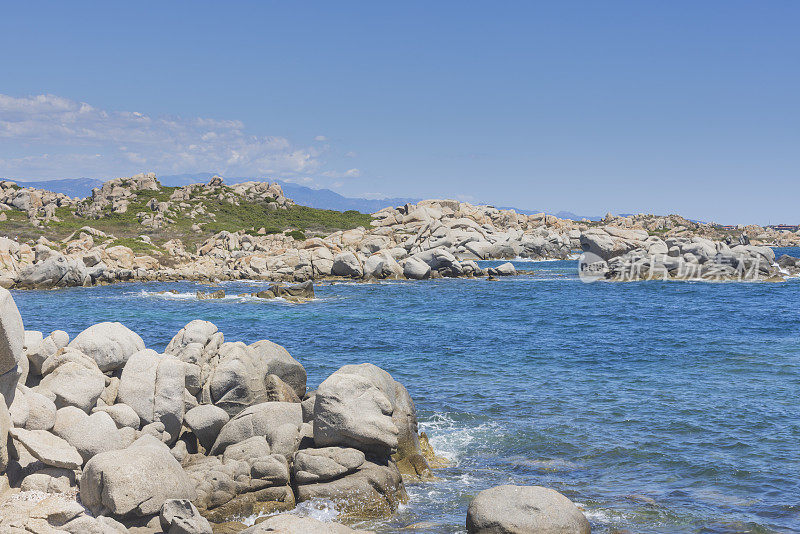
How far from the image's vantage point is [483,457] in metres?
18.8

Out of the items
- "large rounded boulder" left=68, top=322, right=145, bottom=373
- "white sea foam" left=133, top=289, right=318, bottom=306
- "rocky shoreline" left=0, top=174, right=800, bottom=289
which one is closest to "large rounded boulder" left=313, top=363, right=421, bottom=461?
"large rounded boulder" left=68, top=322, right=145, bottom=373

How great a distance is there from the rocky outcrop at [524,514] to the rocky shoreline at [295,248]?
59479mm

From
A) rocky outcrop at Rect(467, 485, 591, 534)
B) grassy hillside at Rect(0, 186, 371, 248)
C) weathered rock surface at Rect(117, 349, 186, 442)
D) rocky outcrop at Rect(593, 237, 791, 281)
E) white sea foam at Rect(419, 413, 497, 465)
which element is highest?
grassy hillside at Rect(0, 186, 371, 248)

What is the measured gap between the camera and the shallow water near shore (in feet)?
52.0

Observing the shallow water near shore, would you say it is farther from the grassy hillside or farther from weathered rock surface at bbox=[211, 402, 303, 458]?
the grassy hillside

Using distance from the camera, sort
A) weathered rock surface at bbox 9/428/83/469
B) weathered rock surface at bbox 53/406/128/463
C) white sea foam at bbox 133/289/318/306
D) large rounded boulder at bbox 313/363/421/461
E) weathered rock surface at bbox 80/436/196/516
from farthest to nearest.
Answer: white sea foam at bbox 133/289/318/306 < large rounded boulder at bbox 313/363/421/461 < weathered rock surface at bbox 53/406/128/463 < weathered rock surface at bbox 9/428/83/469 < weathered rock surface at bbox 80/436/196/516

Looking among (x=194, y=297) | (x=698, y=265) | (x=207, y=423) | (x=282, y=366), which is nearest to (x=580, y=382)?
(x=282, y=366)

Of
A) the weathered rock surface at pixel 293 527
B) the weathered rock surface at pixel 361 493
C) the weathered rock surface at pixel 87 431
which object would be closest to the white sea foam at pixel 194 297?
the weathered rock surface at pixel 87 431

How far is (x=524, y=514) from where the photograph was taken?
41.8 ft

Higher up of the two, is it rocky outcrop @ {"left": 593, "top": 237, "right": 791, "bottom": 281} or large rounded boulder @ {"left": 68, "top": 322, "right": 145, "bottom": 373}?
rocky outcrop @ {"left": 593, "top": 237, "right": 791, "bottom": 281}

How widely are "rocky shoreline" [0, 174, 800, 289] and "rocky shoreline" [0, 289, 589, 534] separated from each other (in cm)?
5327

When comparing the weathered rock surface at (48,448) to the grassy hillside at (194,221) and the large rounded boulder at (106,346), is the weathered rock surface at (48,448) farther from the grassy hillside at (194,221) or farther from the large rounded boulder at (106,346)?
the grassy hillside at (194,221)

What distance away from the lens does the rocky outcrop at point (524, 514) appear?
12617 millimetres

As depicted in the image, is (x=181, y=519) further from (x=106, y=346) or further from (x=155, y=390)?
(x=106, y=346)
